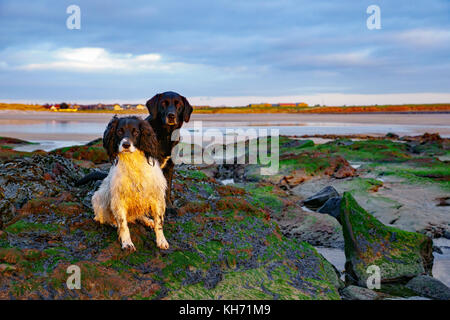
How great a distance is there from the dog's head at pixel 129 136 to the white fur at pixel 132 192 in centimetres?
10

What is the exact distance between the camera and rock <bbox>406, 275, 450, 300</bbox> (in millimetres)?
5934

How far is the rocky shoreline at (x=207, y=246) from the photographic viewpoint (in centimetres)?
451

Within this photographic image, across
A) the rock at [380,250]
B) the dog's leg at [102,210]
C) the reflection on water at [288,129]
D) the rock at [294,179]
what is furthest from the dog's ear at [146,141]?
the reflection on water at [288,129]

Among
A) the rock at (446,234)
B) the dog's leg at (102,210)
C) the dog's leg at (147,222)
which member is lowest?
the rock at (446,234)

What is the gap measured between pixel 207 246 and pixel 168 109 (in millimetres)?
2250

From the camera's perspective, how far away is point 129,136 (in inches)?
193

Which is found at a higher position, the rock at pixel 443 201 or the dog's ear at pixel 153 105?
the dog's ear at pixel 153 105

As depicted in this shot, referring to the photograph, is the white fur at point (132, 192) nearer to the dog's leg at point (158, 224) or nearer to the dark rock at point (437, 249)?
the dog's leg at point (158, 224)

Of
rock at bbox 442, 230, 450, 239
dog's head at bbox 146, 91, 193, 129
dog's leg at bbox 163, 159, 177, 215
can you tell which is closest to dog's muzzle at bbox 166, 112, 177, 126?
dog's head at bbox 146, 91, 193, 129

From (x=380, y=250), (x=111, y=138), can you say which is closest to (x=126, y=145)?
(x=111, y=138)

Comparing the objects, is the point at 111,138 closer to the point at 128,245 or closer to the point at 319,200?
the point at 128,245
